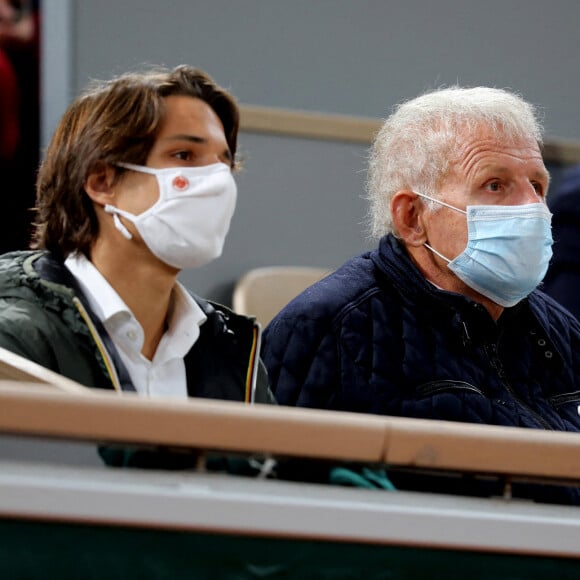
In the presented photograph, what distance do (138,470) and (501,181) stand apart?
4.01ft

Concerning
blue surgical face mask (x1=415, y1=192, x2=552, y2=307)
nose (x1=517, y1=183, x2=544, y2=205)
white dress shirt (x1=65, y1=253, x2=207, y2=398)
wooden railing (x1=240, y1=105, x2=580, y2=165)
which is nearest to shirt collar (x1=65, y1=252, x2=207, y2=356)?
white dress shirt (x1=65, y1=253, x2=207, y2=398)

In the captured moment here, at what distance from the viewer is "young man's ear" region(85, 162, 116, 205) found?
75.9 inches

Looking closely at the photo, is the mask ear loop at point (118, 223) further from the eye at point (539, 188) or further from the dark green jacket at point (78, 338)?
the eye at point (539, 188)

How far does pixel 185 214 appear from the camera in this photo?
6.30 feet

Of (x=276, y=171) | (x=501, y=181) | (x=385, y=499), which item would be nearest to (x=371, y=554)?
(x=385, y=499)

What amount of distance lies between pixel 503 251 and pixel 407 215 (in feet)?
0.65

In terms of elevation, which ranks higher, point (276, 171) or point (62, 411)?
point (62, 411)

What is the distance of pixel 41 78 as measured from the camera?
3.19 m

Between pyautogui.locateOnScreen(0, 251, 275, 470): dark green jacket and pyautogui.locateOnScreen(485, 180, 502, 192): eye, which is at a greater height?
pyautogui.locateOnScreen(485, 180, 502, 192): eye

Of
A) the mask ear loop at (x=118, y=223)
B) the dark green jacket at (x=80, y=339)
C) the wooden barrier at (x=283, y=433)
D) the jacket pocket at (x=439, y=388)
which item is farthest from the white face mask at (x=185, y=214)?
the wooden barrier at (x=283, y=433)

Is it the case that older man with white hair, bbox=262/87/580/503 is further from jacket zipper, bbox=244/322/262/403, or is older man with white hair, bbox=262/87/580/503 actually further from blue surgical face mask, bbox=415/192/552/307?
jacket zipper, bbox=244/322/262/403

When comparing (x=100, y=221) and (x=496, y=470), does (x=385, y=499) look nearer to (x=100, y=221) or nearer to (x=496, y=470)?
(x=496, y=470)

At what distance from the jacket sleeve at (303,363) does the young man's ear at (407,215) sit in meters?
0.29

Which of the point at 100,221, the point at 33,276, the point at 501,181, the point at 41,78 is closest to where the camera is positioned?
the point at 33,276
